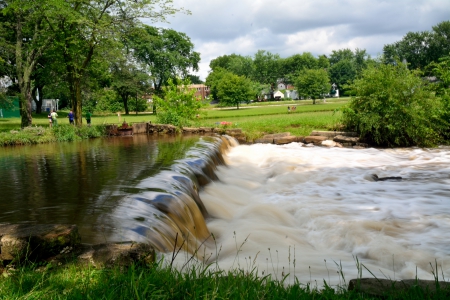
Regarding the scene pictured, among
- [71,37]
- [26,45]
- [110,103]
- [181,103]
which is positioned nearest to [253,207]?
[181,103]

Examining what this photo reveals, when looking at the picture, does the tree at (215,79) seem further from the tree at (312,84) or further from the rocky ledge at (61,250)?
the rocky ledge at (61,250)

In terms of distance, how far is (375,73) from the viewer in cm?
2002

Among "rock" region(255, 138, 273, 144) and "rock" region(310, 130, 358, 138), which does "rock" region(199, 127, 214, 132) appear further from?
"rock" region(310, 130, 358, 138)

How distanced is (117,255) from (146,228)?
156 centimetres

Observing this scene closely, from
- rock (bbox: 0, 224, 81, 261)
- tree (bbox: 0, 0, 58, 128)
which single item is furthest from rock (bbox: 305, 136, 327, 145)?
tree (bbox: 0, 0, 58, 128)

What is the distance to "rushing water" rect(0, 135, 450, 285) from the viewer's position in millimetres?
5578

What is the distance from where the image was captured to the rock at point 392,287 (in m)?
3.31

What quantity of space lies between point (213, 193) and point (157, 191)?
2308 millimetres

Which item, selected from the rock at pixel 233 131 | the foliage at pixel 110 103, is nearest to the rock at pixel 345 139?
the rock at pixel 233 131

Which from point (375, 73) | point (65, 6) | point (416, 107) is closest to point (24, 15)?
point (65, 6)

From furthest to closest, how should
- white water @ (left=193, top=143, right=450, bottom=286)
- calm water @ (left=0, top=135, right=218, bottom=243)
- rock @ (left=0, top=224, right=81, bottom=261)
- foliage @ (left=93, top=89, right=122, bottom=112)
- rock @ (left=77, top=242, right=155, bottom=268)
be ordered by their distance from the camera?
1. foliage @ (left=93, top=89, right=122, bottom=112)
2. calm water @ (left=0, top=135, right=218, bottom=243)
3. white water @ (left=193, top=143, right=450, bottom=286)
4. rock @ (left=0, top=224, right=81, bottom=261)
5. rock @ (left=77, top=242, right=155, bottom=268)

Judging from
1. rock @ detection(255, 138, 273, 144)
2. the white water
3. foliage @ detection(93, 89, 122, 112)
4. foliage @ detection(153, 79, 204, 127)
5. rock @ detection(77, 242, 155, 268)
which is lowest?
the white water

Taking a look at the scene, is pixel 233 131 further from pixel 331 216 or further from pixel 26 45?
pixel 26 45

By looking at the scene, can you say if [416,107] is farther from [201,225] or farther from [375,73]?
[201,225]
